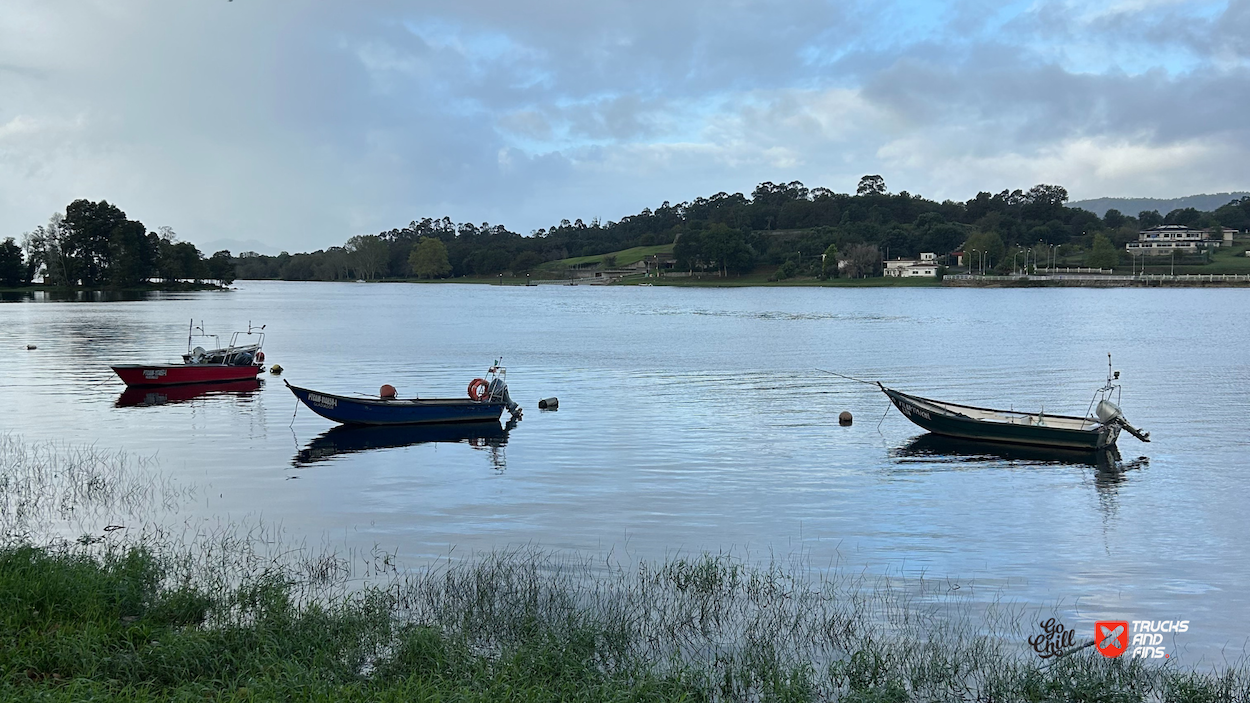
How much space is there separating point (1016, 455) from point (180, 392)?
32.9 metres

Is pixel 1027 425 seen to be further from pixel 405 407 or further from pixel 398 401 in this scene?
pixel 398 401

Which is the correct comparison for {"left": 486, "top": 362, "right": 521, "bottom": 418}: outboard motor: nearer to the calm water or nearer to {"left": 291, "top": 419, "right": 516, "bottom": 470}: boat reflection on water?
{"left": 291, "top": 419, "right": 516, "bottom": 470}: boat reflection on water

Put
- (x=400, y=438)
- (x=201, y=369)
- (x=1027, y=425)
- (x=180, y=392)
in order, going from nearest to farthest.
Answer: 1. (x=1027, y=425)
2. (x=400, y=438)
3. (x=180, y=392)
4. (x=201, y=369)

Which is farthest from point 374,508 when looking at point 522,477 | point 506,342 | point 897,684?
point 506,342

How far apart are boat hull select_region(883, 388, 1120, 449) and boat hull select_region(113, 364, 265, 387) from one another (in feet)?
98.3

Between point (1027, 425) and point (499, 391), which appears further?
point (499, 391)

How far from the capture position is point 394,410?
99.8ft

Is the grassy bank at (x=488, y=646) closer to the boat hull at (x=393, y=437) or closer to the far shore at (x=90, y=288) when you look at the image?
the boat hull at (x=393, y=437)

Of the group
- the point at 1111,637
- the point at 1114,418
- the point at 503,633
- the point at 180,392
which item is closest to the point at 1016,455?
the point at 1114,418

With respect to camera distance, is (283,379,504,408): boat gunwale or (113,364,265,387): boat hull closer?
(283,379,504,408): boat gunwale

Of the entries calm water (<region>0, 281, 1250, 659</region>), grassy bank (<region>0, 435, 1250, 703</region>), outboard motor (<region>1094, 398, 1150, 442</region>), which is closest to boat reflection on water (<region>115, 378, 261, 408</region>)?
calm water (<region>0, 281, 1250, 659</region>)

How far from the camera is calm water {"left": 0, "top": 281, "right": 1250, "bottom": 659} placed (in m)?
17.2

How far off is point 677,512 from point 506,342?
165 feet

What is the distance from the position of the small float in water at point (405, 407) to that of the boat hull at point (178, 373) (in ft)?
43.7
